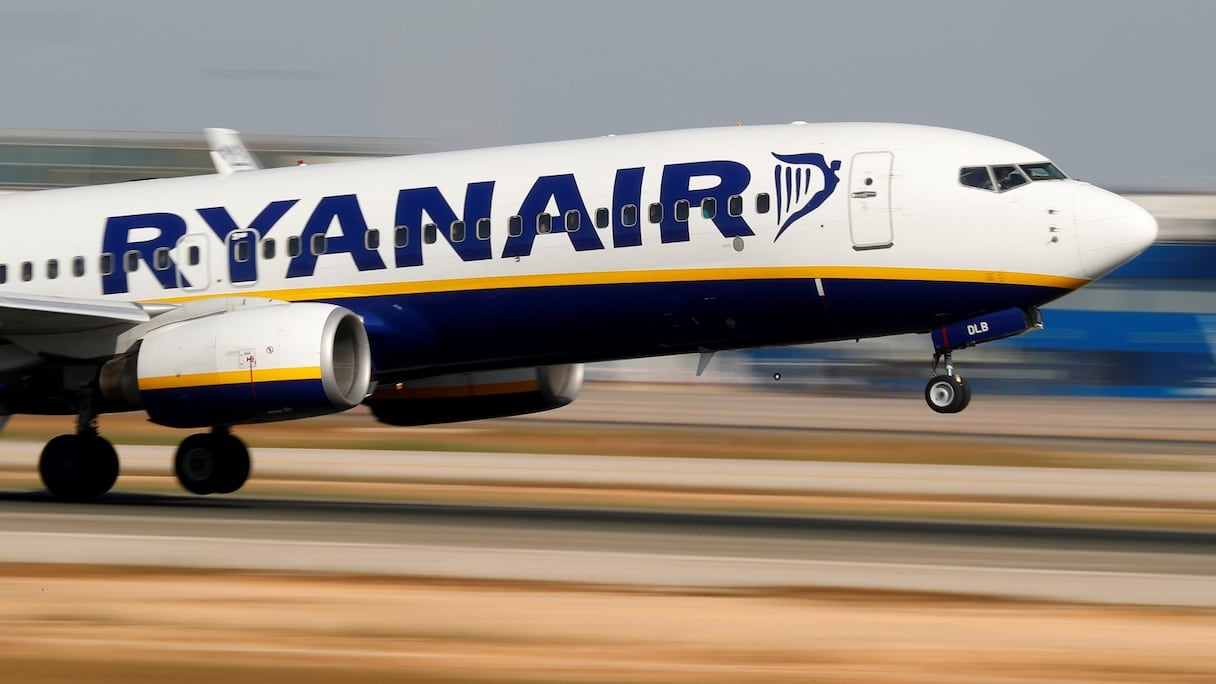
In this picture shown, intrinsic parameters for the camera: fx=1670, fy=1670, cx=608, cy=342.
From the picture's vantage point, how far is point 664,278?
21734 millimetres

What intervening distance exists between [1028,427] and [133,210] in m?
32.5

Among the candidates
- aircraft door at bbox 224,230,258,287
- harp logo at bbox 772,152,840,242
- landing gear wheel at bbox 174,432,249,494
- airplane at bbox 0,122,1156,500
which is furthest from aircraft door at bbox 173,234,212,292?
harp logo at bbox 772,152,840,242

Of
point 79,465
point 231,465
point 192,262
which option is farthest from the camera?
point 231,465

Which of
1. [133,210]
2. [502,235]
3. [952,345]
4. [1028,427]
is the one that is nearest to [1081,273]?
[952,345]

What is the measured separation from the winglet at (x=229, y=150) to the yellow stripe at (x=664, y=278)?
4.52 m

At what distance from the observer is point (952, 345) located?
21516mm

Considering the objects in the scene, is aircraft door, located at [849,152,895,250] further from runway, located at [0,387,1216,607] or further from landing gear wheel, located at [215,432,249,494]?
landing gear wheel, located at [215,432,249,494]

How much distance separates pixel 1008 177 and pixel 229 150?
13082 mm

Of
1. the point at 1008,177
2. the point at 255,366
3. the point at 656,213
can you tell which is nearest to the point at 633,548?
the point at 656,213

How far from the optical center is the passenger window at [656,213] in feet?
71.3

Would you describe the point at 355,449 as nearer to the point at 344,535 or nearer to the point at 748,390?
the point at 344,535

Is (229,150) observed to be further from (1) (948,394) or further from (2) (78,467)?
(1) (948,394)

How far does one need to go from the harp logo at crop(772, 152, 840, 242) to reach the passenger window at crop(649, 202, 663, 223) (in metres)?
1.51

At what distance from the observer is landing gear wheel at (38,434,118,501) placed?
24.4 m
